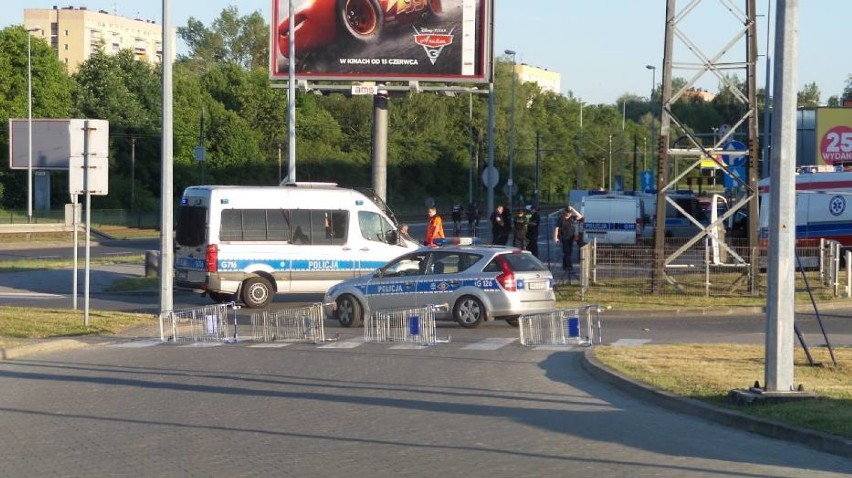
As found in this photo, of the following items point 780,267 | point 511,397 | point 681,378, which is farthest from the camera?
point 681,378

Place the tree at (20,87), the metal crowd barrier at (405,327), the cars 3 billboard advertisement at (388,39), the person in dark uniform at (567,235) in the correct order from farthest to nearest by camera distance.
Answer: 1. the tree at (20,87)
2. the cars 3 billboard advertisement at (388,39)
3. the person in dark uniform at (567,235)
4. the metal crowd barrier at (405,327)

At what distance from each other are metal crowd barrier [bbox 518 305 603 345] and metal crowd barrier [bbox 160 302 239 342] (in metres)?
4.72

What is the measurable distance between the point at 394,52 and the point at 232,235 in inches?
581

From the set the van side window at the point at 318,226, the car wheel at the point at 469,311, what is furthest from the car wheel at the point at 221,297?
the car wheel at the point at 469,311

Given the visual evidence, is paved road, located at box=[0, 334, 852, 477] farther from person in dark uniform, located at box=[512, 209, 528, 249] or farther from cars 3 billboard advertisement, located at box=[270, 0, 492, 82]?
cars 3 billboard advertisement, located at box=[270, 0, 492, 82]

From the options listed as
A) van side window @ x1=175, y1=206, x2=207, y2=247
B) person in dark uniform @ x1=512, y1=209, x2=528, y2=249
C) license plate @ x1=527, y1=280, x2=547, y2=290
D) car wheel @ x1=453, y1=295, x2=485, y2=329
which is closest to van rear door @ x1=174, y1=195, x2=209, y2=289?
van side window @ x1=175, y1=206, x2=207, y2=247

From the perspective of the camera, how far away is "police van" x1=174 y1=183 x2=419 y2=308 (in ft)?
81.7

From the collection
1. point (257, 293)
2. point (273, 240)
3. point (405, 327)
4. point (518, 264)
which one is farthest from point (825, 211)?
point (405, 327)

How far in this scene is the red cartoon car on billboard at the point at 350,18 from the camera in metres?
38.0

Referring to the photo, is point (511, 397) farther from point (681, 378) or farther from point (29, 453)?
point (29, 453)

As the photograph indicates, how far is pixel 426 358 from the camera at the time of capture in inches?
658

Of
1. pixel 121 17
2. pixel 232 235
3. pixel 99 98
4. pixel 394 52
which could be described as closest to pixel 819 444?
pixel 232 235

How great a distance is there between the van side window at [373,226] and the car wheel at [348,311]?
445 centimetres

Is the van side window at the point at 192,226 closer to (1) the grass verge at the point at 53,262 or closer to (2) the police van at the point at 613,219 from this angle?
(1) the grass verge at the point at 53,262
